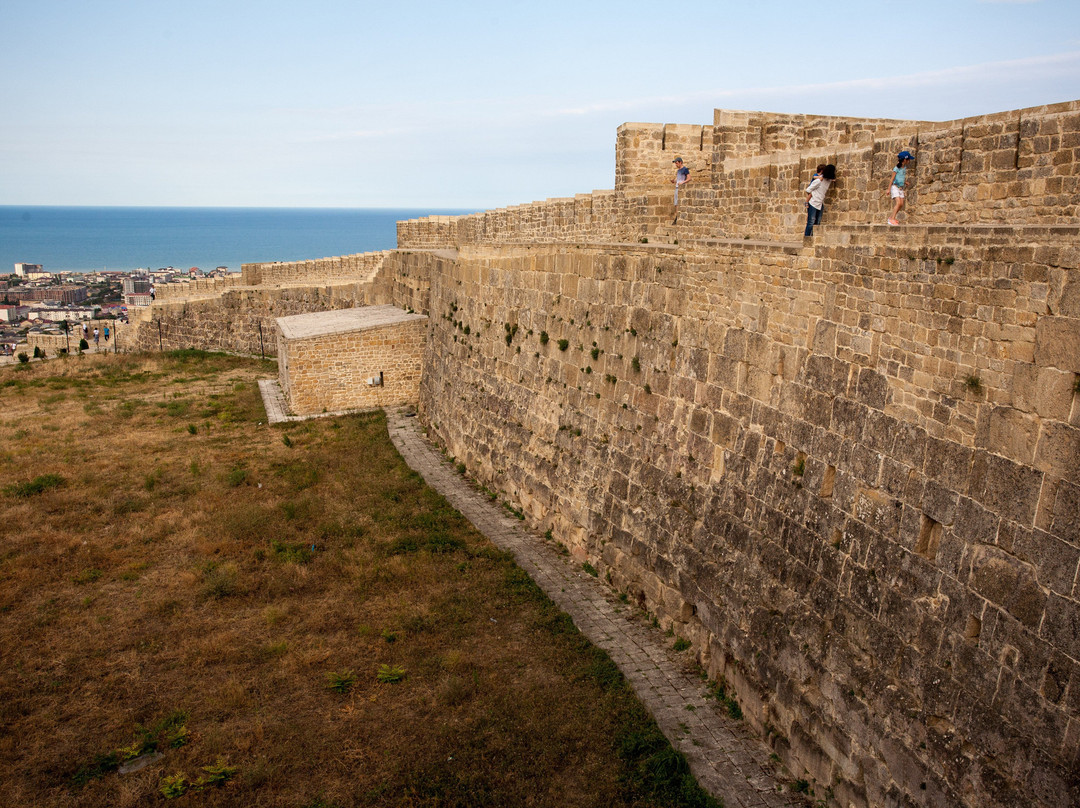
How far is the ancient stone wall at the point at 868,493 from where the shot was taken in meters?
4.39

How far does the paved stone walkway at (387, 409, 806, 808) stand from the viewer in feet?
20.1

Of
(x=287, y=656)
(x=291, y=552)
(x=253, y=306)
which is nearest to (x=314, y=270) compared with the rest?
(x=253, y=306)

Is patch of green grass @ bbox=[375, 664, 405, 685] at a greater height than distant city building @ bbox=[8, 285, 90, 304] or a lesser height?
greater

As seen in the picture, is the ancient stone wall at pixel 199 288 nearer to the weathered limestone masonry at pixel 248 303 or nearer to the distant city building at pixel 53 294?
the weathered limestone masonry at pixel 248 303

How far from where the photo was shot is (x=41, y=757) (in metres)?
6.64

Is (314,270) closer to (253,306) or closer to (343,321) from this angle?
(253,306)

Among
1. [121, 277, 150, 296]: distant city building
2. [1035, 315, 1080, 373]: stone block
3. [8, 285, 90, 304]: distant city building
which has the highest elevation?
[1035, 315, 1080, 373]: stone block

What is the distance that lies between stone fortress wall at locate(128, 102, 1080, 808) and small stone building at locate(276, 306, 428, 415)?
313 inches

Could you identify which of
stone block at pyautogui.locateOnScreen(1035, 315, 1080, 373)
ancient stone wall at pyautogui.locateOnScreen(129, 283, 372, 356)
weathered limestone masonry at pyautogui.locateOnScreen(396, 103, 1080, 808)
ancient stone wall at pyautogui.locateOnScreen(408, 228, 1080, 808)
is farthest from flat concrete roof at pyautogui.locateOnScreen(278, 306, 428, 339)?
stone block at pyautogui.locateOnScreen(1035, 315, 1080, 373)

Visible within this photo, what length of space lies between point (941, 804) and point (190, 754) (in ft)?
17.8

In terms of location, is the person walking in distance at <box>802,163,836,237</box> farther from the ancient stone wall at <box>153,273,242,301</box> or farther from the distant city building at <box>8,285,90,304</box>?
the distant city building at <box>8,285,90,304</box>

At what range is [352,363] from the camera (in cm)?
1772

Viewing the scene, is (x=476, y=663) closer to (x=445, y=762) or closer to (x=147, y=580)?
(x=445, y=762)

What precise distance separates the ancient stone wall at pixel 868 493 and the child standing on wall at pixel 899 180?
2.50 feet
